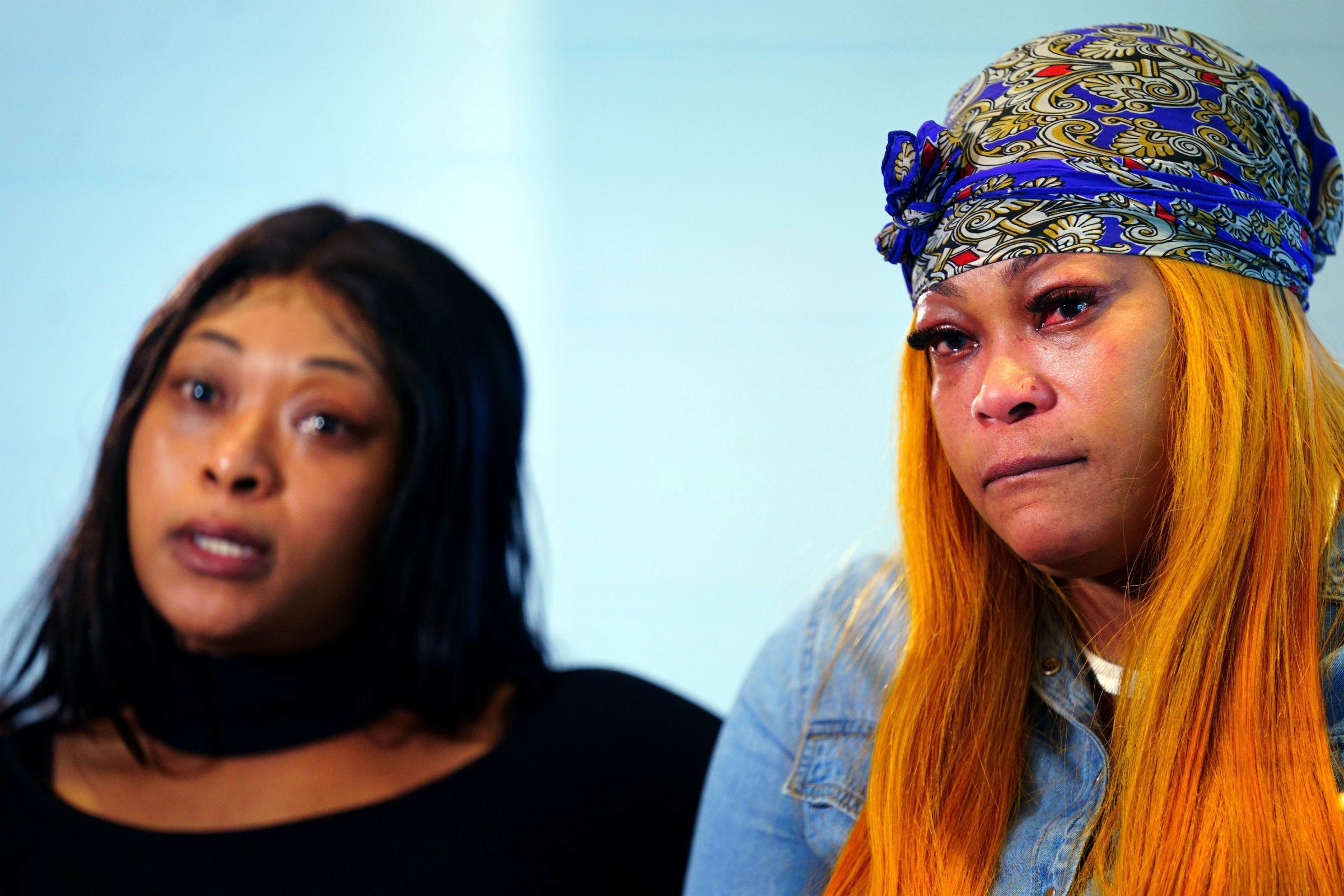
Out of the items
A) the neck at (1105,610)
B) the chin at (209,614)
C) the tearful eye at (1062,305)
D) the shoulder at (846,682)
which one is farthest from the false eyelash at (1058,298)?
the chin at (209,614)

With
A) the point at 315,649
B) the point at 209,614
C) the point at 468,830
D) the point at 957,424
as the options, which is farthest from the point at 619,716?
the point at 957,424

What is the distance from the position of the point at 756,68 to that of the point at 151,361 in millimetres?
1018

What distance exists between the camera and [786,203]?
5.93 feet

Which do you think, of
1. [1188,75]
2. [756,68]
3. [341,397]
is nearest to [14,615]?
[341,397]

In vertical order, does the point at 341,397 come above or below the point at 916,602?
above

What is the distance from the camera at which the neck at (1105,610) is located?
2.89 ft

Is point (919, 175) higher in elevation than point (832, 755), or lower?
higher

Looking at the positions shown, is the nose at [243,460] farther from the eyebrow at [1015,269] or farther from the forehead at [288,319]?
the eyebrow at [1015,269]

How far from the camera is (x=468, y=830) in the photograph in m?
1.27

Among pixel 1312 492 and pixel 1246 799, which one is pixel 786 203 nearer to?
pixel 1312 492

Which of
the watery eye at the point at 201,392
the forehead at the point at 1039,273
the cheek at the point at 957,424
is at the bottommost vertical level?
the cheek at the point at 957,424

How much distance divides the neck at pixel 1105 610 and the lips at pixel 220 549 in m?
0.82

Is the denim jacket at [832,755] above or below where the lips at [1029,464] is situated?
below

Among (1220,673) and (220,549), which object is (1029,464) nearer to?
(1220,673)
